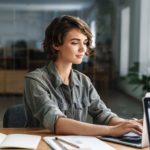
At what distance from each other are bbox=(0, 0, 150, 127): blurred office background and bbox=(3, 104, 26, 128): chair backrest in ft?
12.2

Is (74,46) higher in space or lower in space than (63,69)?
higher

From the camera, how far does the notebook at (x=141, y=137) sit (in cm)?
136

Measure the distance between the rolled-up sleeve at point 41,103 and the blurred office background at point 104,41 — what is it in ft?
13.0

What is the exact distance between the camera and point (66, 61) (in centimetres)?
200

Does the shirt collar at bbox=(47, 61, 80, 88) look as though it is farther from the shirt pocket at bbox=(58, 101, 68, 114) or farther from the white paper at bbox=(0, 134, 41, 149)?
the white paper at bbox=(0, 134, 41, 149)

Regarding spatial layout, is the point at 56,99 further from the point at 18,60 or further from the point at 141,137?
the point at 18,60

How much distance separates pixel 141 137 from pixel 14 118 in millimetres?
869

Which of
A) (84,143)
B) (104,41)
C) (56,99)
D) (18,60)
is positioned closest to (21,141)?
(84,143)

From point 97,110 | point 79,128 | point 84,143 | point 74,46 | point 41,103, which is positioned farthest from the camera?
point 97,110

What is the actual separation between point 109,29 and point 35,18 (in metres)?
1.27

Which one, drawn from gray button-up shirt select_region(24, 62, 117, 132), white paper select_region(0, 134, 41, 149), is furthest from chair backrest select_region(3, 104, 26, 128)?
white paper select_region(0, 134, 41, 149)

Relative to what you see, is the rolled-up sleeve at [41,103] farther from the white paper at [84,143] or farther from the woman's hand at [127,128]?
the woman's hand at [127,128]

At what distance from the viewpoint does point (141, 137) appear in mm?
1563

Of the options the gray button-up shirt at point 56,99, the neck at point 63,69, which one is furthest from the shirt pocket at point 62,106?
the neck at point 63,69
